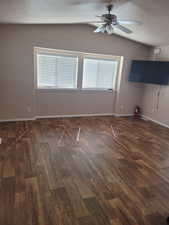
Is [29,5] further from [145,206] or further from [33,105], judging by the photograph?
[145,206]

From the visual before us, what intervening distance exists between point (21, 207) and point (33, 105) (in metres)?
3.06

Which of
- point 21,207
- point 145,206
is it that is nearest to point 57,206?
point 21,207

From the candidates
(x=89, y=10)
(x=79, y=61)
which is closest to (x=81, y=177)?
(x=89, y=10)

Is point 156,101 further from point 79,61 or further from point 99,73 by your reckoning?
point 79,61

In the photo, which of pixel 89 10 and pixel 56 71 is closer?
pixel 89 10

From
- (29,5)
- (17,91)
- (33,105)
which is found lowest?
(33,105)

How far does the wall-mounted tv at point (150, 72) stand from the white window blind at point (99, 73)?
621 mm

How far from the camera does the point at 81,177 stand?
222 cm

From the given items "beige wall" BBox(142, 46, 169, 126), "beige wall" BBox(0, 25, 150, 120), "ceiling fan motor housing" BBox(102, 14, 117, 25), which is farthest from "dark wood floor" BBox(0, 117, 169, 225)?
"ceiling fan motor housing" BBox(102, 14, 117, 25)

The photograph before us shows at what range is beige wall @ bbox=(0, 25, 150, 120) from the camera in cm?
391

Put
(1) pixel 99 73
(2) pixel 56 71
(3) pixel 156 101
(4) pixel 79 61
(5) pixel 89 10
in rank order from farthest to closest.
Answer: (1) pixel 99 73
(3) pixel 156 101
(4) pixel 79 61
(2) pixel 56 71
(5) pixel 89 10

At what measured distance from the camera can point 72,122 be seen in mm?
4504

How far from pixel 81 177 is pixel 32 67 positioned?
3.11m

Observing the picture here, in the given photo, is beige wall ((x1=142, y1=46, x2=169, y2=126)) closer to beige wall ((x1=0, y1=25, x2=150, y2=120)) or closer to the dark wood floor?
beige wall ((x1=0, y1=25, x2=150, y2=120))
